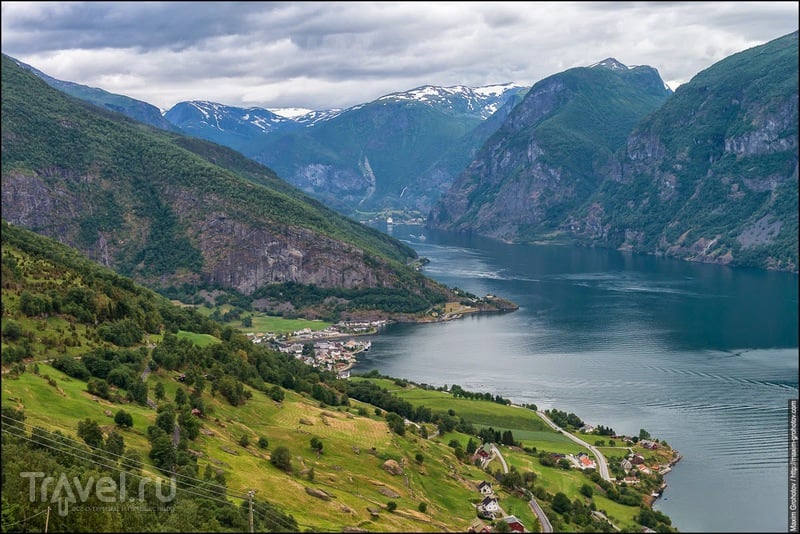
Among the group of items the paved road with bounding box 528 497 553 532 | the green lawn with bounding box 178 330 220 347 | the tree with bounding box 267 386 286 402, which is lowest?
the paved road with bounding box 528 497 553 532

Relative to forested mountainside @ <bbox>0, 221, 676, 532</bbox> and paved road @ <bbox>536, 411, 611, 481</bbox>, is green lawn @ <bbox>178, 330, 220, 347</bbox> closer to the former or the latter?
forested mountainside @ <bbox>0, 221, 676, 532</bbox>

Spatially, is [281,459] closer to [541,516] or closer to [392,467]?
[392,467]

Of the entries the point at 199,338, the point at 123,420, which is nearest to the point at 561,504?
the point at 123,420

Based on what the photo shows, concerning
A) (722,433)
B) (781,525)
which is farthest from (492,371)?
(781,525)

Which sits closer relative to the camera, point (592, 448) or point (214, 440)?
point (214, 440)

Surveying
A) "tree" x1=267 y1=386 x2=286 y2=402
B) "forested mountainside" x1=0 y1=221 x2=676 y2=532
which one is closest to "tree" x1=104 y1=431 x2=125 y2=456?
"forested mountainside" x1=0 y1=221 x2=676 y2=532

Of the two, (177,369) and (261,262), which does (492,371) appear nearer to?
(177,369)
